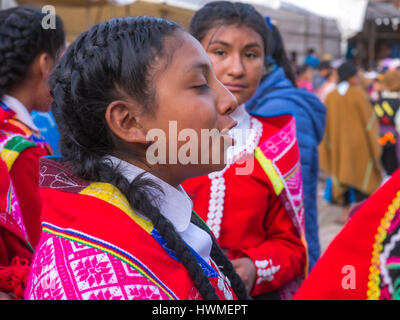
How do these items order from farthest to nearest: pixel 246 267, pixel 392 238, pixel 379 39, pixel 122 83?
pixel 379 39 < pixel 246 267 < pixel 122 83 < pixel 392 238

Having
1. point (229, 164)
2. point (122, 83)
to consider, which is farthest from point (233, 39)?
point (122, 83)

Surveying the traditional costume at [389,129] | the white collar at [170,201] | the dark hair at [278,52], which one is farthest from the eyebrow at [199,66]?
the traditional costume at [389,129]

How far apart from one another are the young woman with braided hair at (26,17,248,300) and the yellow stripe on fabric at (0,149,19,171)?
24.7 inches

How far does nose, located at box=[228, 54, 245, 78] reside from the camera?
5.98 feet

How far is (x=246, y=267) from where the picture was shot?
1.62 meters

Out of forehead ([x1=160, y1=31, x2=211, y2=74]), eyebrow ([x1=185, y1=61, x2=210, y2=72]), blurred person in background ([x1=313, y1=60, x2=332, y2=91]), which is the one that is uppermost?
forehead ([x1=160, y1=31, x2=211, y2=74])

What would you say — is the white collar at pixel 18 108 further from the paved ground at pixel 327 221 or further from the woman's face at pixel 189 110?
the paved ground at pixel 327 221

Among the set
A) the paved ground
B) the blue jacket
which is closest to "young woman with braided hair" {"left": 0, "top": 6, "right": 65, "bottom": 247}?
the blue jacket

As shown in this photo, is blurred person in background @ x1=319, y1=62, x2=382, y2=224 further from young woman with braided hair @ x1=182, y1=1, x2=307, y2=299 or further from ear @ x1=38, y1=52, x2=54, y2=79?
ear @ x1=38, y1=52, x2=54, y2=79

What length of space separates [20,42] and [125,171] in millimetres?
1134

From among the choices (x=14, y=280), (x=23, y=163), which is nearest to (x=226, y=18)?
(x=23, y=163)

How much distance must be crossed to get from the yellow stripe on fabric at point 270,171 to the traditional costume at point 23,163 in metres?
0.83
